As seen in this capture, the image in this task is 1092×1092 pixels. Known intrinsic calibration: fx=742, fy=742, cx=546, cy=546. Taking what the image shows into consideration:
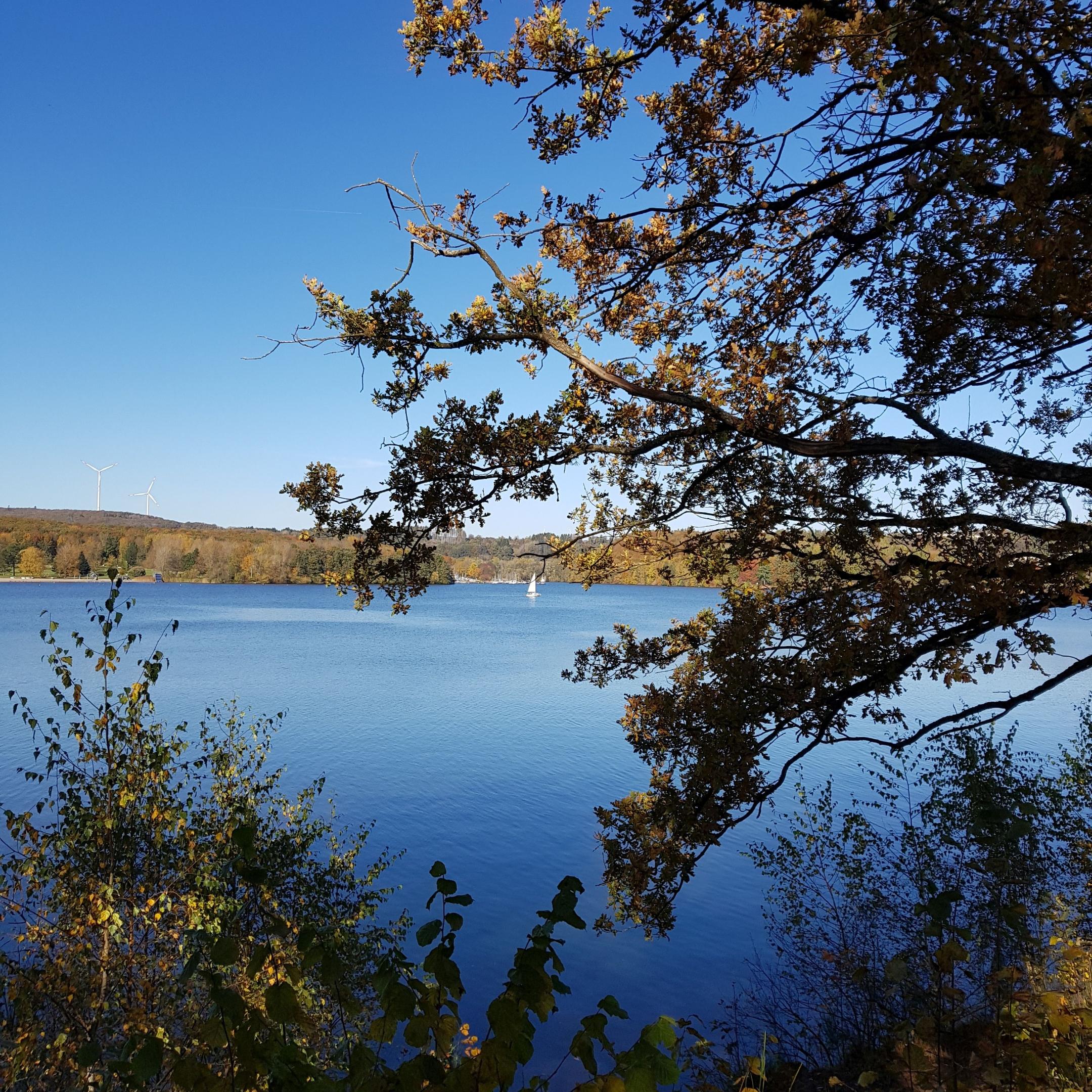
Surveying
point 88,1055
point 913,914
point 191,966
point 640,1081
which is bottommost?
point 913,914

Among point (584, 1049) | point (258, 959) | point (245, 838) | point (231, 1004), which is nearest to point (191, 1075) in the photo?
point (231, 1004)

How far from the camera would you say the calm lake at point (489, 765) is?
10258 millimetres

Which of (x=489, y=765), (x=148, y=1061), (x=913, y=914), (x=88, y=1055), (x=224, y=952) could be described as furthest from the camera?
(x=489, y=765)

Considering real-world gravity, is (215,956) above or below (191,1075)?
above

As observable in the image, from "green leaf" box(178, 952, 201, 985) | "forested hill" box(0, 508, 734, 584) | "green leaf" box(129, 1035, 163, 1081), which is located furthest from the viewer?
"forested hill" box(0, 508, 734, 584)

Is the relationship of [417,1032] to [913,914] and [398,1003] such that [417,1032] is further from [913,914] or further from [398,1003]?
[913,914]

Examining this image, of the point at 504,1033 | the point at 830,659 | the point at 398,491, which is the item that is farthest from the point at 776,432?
the point at 504,1033

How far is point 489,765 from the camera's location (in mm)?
18328

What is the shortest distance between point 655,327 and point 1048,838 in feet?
34.0

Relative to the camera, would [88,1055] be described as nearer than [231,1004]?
No

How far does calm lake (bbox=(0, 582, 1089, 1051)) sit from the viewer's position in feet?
33.7

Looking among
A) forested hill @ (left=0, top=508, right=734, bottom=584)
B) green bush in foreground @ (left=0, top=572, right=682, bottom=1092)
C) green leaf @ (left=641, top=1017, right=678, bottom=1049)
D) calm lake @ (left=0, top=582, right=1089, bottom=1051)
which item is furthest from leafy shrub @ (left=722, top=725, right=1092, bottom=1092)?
forested hill @ (left=0, top=508, right=734, bottom=584)

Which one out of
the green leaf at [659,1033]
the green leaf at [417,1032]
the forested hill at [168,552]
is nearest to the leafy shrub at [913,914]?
the green leaf at [659,1033]

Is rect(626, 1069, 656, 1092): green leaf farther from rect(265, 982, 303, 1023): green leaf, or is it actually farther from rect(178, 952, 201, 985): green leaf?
rect(178, 952, 201, 985): green leaf
